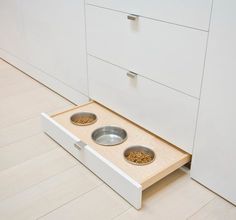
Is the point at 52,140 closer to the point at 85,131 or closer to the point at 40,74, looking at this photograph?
the point at 85,131

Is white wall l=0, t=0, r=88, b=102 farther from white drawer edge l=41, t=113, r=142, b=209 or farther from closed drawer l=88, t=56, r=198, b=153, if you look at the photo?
white drawer edge l=41, t=113, r=142, b=209

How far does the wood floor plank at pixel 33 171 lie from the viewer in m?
1.50

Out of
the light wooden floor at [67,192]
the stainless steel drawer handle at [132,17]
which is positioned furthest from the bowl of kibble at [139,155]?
the stainless steel drawer handle at [132,17]

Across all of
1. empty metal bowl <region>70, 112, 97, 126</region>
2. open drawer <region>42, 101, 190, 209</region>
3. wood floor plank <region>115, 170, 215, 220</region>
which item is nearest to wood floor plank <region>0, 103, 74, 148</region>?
open drawer <region>42, 101, 190, 209</region>

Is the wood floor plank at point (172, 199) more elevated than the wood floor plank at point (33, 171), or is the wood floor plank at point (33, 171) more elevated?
the wood floor plank at point (172, 199)

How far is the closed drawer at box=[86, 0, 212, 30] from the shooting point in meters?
1.23

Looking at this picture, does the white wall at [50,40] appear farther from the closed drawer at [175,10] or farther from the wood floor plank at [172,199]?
the wood floor plank at [172,199]

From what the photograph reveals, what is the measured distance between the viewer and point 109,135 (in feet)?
5.75

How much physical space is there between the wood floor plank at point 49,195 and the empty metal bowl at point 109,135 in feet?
0.59

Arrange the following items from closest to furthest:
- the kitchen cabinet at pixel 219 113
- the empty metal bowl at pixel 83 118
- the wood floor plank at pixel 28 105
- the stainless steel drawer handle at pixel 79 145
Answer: the kitchen cabinet at pixel 219 113 < the stainless steel drawer handle at pixel 79 145 < the empty metal bowl at pixel 83 118 < the wood floor plank at pixel 28 105

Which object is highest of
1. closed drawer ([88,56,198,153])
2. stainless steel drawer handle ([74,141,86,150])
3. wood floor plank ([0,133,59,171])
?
closed drawer ([88,56,198,153])

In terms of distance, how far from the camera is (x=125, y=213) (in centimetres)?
136

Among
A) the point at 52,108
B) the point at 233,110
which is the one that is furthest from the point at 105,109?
the point at 233,110

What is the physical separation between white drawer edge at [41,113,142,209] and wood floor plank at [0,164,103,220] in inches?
2.4
